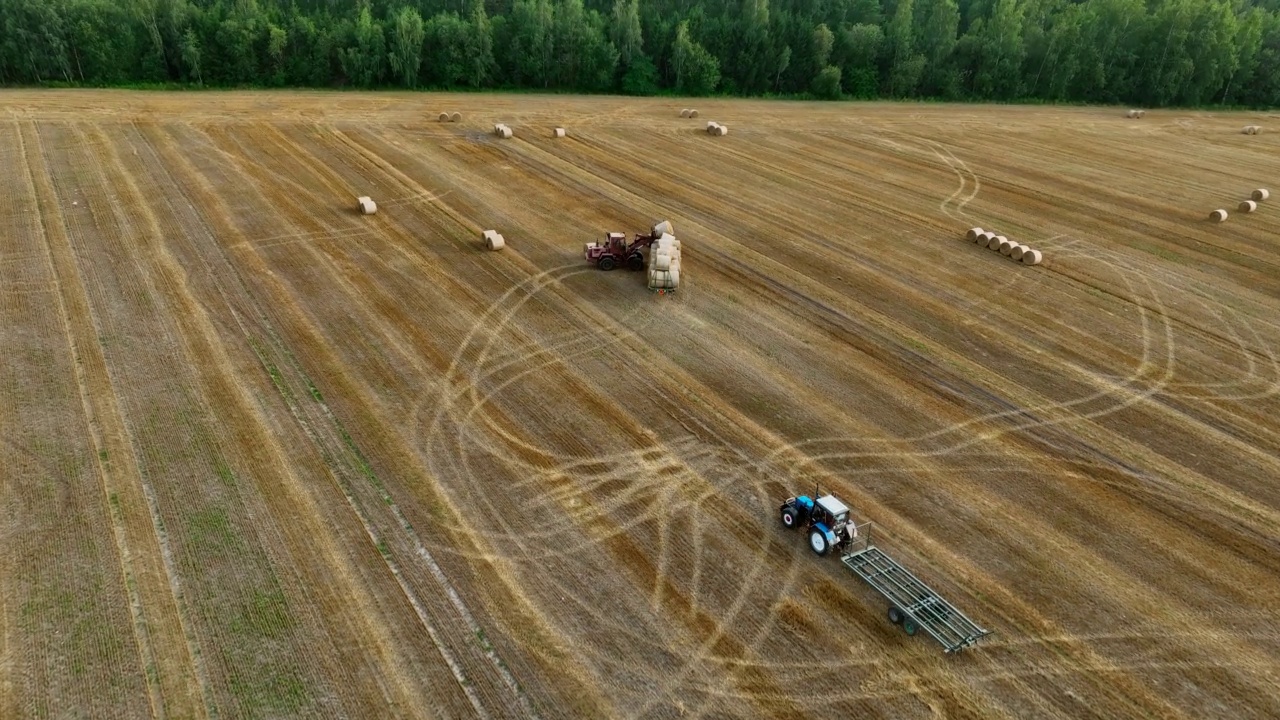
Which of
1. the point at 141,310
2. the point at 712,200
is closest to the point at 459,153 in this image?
the point at 712,200

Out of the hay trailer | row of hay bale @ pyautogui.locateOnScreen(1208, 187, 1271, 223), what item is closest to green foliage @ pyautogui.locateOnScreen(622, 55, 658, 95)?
row of hay bale @ pyautogui.locateOnScreen(1208, 187, 1271, 223)

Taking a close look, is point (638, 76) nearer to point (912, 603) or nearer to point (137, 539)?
point (137, 539)

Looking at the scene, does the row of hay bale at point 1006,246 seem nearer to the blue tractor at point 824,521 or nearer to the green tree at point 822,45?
the blue tractor at point 824,521

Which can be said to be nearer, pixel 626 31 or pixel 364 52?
pixel 364 52

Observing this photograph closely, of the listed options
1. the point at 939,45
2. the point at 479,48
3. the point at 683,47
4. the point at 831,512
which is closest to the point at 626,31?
the point at 683,47

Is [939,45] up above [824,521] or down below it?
above

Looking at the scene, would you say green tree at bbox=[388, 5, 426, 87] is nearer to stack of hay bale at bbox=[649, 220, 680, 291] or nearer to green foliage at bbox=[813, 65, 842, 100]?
green foliage at bbox=[813, 65, 842, 100]
